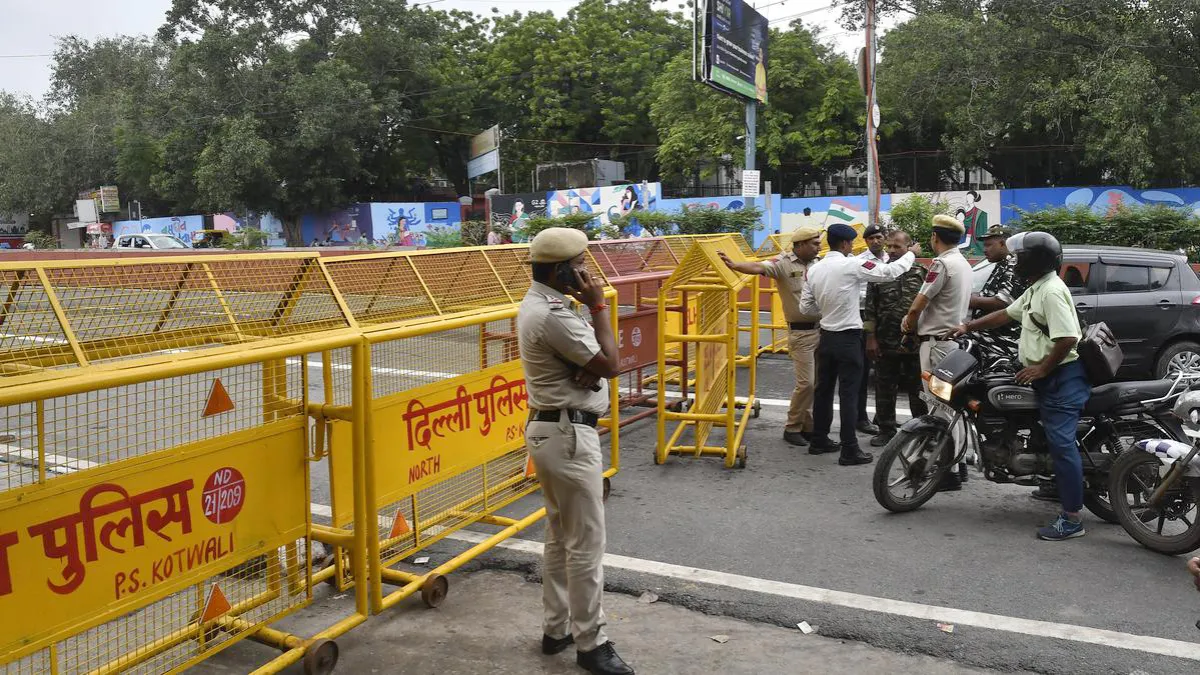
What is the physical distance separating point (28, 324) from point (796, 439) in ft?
18.4

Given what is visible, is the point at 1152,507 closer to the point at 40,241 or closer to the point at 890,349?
the point at 890,349

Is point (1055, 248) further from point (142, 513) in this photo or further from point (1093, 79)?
point (1093, 79)

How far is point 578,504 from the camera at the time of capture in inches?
144

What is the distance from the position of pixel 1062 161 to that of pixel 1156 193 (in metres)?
5.80

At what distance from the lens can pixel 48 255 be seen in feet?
88.5

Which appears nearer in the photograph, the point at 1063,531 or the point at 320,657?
the point at 320,657

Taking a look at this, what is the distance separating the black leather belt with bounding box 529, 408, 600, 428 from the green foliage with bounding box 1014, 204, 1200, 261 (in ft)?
44.9

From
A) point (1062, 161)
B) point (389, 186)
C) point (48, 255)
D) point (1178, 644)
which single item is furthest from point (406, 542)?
point (389, 186)

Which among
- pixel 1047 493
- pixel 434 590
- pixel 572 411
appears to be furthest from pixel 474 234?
pixel 572 411

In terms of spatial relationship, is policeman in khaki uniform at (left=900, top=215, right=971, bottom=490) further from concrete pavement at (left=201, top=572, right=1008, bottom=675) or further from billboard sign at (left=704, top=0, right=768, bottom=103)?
billboard sign at (left=704, top=0, right=768, bottom=103)

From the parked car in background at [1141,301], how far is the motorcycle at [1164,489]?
14.4 feet

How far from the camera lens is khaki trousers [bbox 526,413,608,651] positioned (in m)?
3.63

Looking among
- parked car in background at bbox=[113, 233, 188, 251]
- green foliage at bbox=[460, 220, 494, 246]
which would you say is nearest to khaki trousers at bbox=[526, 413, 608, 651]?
green foliage at bbox=[460, 220, 494, 246]

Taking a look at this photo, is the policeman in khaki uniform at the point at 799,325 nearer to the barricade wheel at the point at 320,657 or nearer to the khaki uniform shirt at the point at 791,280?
the khaki uniform shirt at the point at 791,280
